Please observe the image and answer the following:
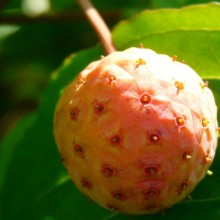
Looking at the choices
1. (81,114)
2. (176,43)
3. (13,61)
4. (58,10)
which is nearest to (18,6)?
(58,10)

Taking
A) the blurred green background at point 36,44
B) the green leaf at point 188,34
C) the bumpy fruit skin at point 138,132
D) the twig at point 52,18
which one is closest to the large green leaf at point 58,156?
the green leaf at point 188,34

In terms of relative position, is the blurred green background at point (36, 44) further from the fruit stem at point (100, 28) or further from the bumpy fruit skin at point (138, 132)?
the bumpy fruit skin at point (138, 132)

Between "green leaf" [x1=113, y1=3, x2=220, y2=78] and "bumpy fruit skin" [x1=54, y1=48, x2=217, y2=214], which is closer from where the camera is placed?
"bumpy fruit skin" [x1=54, y1=48, x2=217, y2=214]

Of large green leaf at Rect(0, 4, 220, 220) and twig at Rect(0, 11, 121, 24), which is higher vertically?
twig at Rect(0, 11, 121, 24)

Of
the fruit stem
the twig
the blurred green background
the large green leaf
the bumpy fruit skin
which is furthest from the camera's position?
the blurred green background

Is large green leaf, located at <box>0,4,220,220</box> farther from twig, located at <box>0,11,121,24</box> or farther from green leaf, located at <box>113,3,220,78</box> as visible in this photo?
twig, located at <box>0,11,121,24</box>

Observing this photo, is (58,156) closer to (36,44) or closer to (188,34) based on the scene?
(188,34)

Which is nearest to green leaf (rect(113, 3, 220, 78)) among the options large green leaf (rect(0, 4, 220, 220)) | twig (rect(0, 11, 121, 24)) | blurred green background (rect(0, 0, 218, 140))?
large green leaf (rect(0, 4, 220, 220))

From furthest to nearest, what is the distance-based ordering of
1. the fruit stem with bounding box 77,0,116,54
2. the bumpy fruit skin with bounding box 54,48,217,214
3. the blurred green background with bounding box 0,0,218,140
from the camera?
the blurred green background with bounding box 0,0,218,140, the fruit stem with bounding box 77,0,116,54, the bumpy fruit skin with bounding box 54,48,217,214
